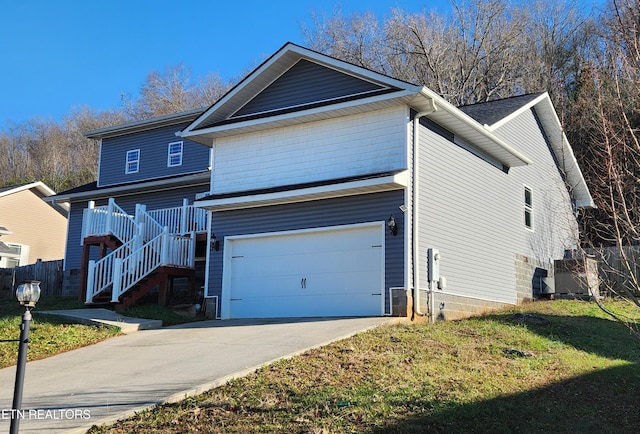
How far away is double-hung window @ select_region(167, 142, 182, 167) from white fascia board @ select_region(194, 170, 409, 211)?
23.3 ft

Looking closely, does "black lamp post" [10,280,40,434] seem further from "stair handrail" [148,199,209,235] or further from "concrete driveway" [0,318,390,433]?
"stair handrail" [148,199,209,235]

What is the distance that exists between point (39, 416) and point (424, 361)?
5057 mm

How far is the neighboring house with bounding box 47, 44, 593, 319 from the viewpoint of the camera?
14.0 meters

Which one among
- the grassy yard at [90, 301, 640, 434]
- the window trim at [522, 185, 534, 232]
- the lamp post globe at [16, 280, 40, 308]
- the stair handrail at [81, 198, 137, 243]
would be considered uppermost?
the window trim at [522, 185, 534, 232]

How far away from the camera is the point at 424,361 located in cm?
953

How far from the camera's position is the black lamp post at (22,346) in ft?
21.9

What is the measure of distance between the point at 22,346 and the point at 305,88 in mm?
10322

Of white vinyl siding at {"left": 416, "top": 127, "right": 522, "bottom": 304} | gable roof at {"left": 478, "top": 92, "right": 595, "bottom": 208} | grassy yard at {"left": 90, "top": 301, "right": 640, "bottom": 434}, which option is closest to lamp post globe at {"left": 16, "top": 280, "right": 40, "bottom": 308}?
grassy yard at {"left": 90, "top": 301, "right": 640, "bottom": 434}

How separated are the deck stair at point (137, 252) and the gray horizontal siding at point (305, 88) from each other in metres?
3.72

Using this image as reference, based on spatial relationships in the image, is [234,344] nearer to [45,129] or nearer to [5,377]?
[5,377]

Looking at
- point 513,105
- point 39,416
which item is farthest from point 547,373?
point 513,105

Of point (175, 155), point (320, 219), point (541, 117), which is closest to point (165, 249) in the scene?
point (320, 219)

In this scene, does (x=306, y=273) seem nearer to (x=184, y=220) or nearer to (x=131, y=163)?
(x=184, y=220)

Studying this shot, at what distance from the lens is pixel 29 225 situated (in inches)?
1293
